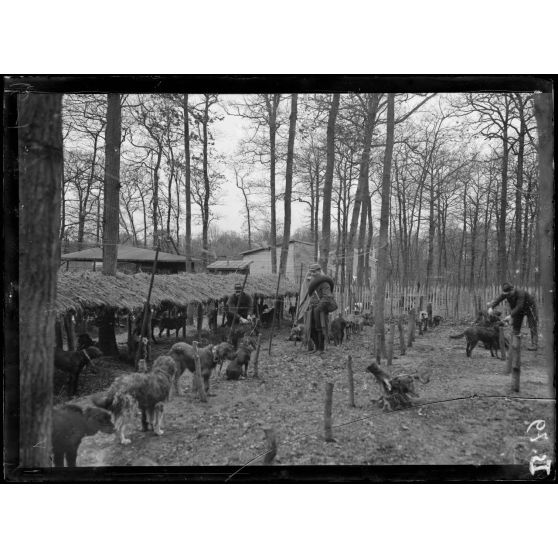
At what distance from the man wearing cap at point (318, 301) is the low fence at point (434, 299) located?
0.33 feet

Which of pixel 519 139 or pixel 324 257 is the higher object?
pixel 519 139

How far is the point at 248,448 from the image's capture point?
255 cm

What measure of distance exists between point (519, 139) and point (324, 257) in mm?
1646

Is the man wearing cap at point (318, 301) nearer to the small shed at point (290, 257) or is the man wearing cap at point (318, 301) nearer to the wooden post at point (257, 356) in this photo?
the small shed at point (290, 257)

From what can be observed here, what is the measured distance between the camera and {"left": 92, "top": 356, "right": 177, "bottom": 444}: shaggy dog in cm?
256

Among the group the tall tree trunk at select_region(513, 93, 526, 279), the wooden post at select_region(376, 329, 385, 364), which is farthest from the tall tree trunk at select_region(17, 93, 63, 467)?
the tall tree trunk at select_region(513, 93, 526, 279)

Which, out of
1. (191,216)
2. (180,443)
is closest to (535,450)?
(180,443)

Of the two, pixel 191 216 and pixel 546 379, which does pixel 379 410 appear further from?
pixel 191 216

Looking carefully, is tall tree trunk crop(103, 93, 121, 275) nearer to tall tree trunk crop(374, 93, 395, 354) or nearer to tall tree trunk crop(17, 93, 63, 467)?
tall tree trunk crop(17, 93, 63, 467)

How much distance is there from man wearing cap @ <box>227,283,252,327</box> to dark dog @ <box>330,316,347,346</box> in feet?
2.77

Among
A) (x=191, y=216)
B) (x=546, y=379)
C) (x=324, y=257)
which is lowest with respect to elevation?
(x=546, y=379)

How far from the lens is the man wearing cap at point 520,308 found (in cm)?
272

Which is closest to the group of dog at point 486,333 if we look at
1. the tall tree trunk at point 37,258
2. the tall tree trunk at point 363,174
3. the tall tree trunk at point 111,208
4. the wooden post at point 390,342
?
the wooden post at point 390,342

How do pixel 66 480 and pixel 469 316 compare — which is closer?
pixel 66 480
